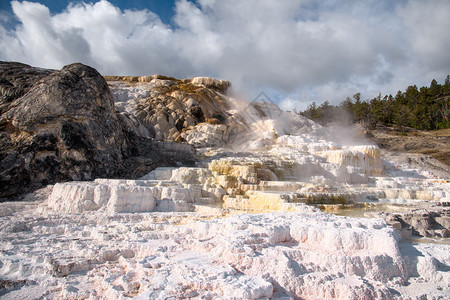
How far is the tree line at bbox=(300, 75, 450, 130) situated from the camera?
2892cm

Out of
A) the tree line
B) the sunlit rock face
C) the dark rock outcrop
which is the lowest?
the sunlit rock face

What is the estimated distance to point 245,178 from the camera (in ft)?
31.8

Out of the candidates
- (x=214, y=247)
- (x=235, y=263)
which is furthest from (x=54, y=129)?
(x=235, y=263)

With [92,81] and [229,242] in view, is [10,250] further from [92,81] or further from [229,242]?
[92,81]

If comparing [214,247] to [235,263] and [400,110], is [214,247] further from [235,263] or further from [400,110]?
[400,110]

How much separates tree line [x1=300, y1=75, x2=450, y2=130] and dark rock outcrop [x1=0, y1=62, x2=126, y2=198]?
2510 centimetres

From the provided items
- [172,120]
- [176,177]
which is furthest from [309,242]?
[172,120]

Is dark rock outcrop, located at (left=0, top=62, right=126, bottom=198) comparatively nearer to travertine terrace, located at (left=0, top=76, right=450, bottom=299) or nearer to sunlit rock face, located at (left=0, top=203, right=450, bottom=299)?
travertine terrace, located at (left=0, top=76, right=450, bottom=299)

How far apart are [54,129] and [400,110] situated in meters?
→ 29.8

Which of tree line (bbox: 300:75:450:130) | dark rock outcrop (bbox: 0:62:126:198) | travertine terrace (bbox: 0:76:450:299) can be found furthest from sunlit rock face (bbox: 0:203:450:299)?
tree line (bbox: 300:75:450:130)

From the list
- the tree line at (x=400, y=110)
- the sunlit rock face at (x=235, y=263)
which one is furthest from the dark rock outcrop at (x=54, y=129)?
the tree line at (x=400, y=110)

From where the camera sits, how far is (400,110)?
97.6 ft

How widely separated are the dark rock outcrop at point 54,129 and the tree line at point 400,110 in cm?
2510

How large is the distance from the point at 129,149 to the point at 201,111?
1086 centimetres
